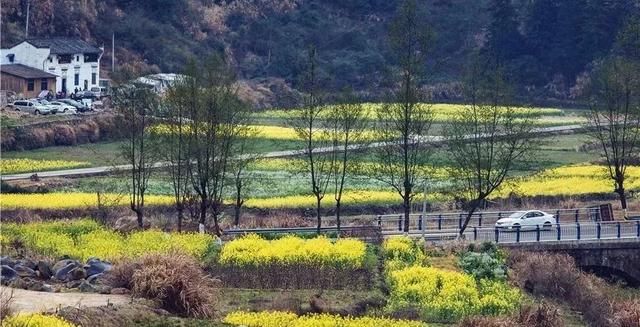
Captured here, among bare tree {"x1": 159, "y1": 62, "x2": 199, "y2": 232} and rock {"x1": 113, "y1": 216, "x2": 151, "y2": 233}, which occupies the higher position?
bare tree {"x1": 159, "y1": 62, "x2": 199, "y2": 232}

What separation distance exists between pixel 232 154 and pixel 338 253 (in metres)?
16.0

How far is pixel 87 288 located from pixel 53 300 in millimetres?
2118

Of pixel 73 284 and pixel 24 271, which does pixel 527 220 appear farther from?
pixel 24 271

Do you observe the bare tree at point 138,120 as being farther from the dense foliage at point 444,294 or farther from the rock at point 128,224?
the dense foliage at point 444,294

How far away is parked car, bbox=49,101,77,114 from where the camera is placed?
81.5 m

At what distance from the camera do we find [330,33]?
135000mm

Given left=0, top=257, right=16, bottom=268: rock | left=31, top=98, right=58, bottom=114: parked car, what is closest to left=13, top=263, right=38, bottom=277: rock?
left=0, top=257, right=16, bottom=268: rock

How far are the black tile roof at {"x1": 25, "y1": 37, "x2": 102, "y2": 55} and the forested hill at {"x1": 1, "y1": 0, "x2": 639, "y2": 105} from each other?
921 centimetres

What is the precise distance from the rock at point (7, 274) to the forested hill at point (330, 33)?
73.7m

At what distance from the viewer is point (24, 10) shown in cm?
10881

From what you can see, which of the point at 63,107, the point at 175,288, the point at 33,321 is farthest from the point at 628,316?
the point at 63,107

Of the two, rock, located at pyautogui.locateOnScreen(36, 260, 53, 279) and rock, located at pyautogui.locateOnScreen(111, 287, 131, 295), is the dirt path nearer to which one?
rock, located at pyautogui.locateOnScreen(111, 287, 131, 295)

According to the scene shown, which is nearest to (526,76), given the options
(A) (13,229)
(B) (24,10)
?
(B) (24,10)

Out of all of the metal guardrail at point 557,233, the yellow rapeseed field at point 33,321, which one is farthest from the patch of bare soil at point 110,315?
the metal guardrail at point 557,233
